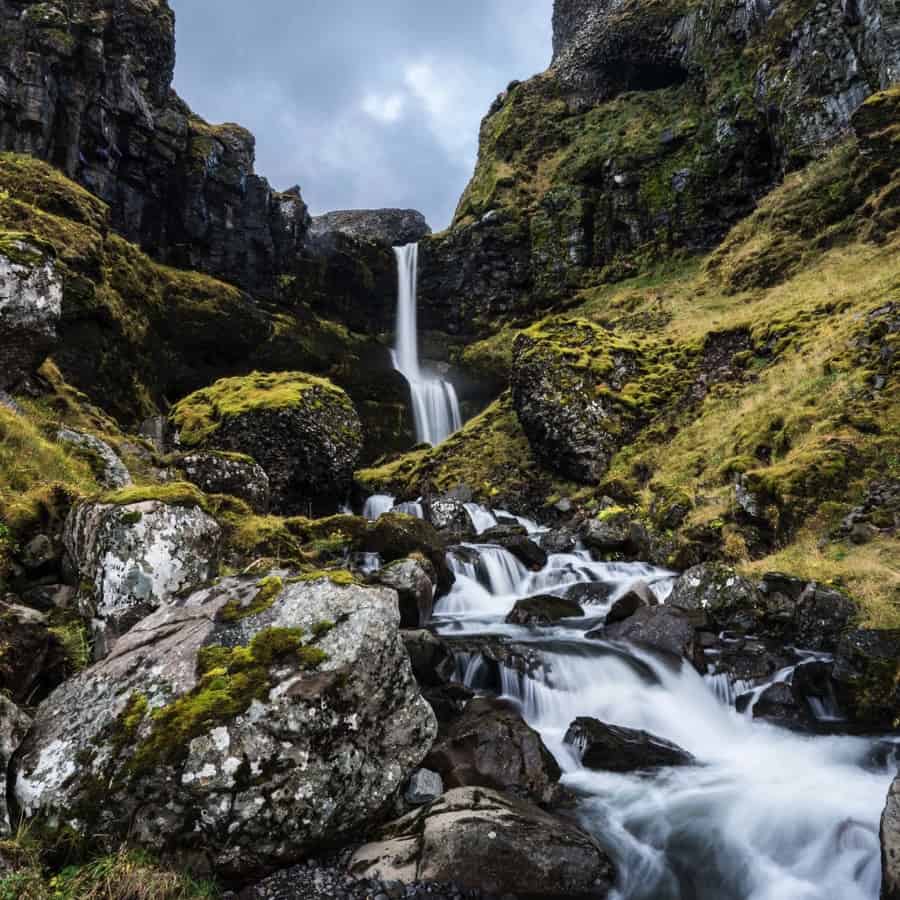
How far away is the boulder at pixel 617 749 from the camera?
8.38 meters

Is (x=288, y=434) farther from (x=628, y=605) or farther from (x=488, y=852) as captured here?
(x=488, y=852)

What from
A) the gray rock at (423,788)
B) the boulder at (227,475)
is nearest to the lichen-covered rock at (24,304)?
the boulder at (227,475)

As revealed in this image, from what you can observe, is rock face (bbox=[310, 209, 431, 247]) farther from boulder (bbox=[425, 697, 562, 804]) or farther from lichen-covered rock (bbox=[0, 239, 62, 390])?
boulder (bbox=[425, 697, 562, 804])

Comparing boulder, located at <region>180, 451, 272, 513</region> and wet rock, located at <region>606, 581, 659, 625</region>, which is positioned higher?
boulder, located at <region>180, 451, 272, 513</region>

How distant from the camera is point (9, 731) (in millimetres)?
5141

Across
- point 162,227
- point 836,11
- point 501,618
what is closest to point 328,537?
point 501,618

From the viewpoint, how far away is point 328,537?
1659cm

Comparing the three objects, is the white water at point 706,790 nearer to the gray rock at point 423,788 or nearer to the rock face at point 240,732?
the gray rock at point 423,788

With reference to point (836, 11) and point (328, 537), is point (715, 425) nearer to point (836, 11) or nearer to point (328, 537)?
point (328, 537)

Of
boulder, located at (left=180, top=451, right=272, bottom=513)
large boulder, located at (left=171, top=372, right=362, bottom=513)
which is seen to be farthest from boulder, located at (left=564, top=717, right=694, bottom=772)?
large boulder, located at (left=171, top=372, right=362, bottom=513)

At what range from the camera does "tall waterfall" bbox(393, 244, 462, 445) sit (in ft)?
129

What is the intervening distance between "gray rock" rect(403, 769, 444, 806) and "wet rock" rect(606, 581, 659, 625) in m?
7.08

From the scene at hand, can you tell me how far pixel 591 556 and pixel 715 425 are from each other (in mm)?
7480

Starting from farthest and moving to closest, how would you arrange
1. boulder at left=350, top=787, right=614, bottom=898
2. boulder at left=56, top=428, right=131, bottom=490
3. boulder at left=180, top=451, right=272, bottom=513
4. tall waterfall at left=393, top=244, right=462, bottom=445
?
tall waterfall at left=393, top=244, right=462, bottom=445, boulder at left=180, top=451, right=272, bottom=513, boulder at left=56, top=428, right=131, bottom=490, boulder at left=350, top=787, right=614, bottom=898
